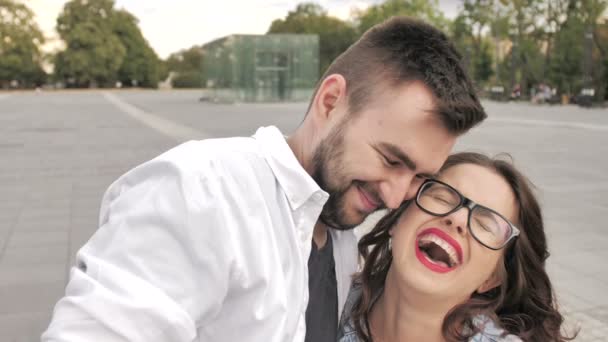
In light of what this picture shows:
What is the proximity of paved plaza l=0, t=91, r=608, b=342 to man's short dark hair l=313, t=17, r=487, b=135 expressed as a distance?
2441 millimetres

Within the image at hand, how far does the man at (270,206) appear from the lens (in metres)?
1.25

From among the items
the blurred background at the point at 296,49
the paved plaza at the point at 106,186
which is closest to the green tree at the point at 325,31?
the blurred background at the point at 296,49

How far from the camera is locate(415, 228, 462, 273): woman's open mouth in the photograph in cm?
193

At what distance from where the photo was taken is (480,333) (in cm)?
205

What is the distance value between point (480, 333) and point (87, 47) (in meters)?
65.1

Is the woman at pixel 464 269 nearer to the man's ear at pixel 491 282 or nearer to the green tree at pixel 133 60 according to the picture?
the man's ear at pixel 491 282

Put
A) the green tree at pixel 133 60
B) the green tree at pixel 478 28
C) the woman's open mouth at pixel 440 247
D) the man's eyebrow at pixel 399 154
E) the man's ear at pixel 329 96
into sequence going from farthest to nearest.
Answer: the green tree at pixel 133 60 < the green tree at pixel 478 28 < the woman's open mouth at pixel 440 247 < the man's ear at pixel 329 96 < the man's eyebrow at pixel 399 154

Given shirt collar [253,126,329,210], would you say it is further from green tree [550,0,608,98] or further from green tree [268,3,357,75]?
green tree [268,3,357,75]

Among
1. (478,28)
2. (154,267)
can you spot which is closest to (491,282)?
(154,267)

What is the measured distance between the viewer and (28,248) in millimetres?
5367

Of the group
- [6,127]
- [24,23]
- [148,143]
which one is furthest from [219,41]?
[24,23]

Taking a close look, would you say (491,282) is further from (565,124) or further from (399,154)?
(565,124)

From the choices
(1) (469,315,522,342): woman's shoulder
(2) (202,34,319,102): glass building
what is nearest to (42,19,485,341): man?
(1) (469,315,522,342): woman's shoulder

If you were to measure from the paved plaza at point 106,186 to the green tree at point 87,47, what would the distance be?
46790 millimetres
